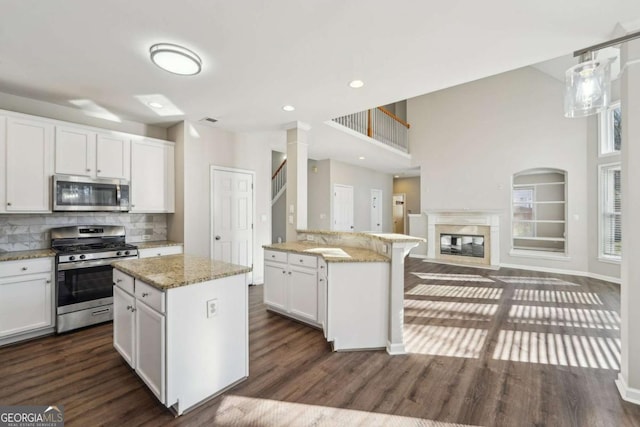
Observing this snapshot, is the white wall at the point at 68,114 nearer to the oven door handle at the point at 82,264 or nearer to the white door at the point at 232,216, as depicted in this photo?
the white door at the point at 232,216

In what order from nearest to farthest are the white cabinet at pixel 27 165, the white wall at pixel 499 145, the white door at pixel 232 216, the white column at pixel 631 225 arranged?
the white column at pixel 631 225 → the white cabinet at pixel 27 165 → the white door at pixel 232 216 → the white wall at pixel 499 145

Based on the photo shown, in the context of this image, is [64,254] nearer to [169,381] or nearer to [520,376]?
[169,381]

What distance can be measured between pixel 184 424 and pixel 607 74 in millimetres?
3538

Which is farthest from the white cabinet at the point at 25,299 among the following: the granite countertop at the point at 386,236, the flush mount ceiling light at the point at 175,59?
the granite countertop at the point at 386,236

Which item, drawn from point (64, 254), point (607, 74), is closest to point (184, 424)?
point (64, 254)

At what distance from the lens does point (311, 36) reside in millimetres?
2070

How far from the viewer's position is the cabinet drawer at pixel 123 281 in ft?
7.03

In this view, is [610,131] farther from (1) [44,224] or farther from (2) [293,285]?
(1) [44,224]

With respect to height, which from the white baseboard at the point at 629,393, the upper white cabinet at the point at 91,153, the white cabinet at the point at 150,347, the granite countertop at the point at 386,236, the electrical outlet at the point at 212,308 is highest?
the upper white cabinet at the point at 91,153

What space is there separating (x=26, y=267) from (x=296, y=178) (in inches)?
126

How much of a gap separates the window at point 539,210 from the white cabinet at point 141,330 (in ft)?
24.8

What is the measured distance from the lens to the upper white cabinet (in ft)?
10.5

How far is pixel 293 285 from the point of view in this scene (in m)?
3.30

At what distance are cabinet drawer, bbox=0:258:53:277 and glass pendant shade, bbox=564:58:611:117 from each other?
4.89 meters
